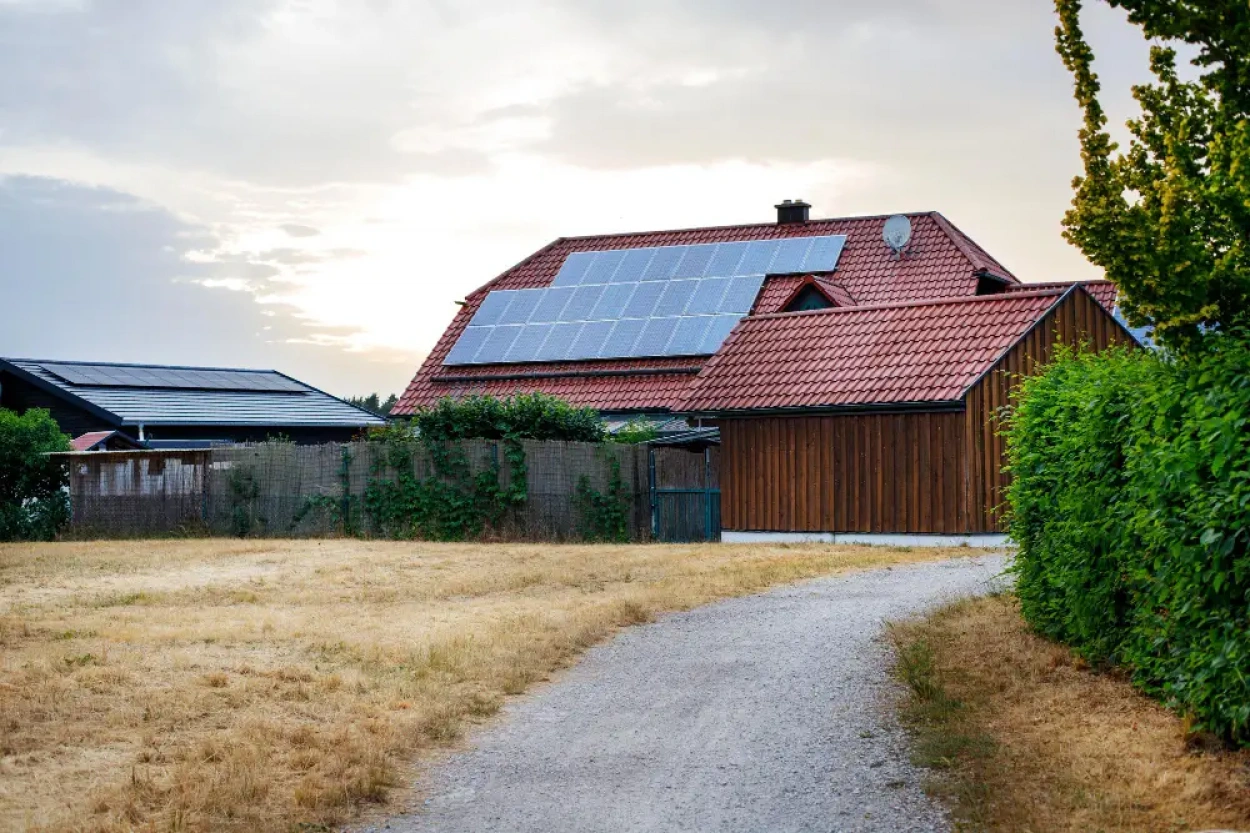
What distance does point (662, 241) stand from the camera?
147 ft

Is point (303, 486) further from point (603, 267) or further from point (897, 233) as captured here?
point (897, 233)

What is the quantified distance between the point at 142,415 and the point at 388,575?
2199cm

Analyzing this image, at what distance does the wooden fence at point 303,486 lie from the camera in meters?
29.0

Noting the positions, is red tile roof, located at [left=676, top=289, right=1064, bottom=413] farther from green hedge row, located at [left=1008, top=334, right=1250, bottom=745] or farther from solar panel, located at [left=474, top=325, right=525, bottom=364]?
green hedge row, located at [left=1008, top=334, right=1250, bottom=745]

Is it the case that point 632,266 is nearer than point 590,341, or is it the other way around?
point 590,341

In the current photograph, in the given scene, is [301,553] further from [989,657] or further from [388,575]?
[989,657]

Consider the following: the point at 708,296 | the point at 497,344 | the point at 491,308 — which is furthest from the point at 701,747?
the point at 491,308

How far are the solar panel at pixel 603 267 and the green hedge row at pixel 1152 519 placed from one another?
2943cm

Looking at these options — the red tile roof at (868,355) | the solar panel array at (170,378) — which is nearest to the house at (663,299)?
the red tile roof at (868,355)

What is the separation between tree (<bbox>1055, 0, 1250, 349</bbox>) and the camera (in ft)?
33.5

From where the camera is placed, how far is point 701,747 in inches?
363

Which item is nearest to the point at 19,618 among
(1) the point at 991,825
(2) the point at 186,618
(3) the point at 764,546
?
(2) the point at 186,618

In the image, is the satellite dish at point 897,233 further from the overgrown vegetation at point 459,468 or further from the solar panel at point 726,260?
the overgrown vegetation at point 459,468

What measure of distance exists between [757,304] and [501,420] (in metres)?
10.9
